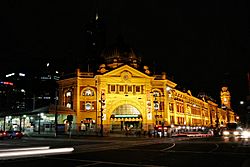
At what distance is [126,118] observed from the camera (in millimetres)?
81438

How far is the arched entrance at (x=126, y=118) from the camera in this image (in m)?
80.6

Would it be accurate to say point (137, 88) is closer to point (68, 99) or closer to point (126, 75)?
point (126, 75)

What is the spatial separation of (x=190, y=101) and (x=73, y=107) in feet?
172

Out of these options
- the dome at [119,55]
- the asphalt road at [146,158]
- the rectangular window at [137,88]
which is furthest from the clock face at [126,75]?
the asphalt road at [146,158]

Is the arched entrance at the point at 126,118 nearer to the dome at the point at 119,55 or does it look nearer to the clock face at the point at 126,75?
the clock face at the point at 126,75

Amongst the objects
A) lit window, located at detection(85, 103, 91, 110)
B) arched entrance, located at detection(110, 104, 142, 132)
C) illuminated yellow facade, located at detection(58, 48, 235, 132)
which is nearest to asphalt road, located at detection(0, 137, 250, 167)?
illuminated yellow facade, located at detection(58, 48, 235, 132)

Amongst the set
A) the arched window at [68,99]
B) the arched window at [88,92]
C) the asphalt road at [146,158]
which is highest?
the arched window at [88,92]

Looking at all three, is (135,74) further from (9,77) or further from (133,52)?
(9,77)

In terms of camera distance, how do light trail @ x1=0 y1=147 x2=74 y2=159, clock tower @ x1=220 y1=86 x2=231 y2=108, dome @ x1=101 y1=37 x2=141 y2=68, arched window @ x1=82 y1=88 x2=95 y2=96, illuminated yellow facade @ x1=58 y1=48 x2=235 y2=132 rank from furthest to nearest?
1. clock tower @ x1=220 y1=86 x2=231 y2=108
2. dome @ x1=101 y1=37 x2=141 y2=68
3. arched window @ x1=82 y1=88 x2=95 y2=96
4. illuminated yellow facade @ x1=58 y1=48 x2=235 y2=132
5. light trail @ x1=0 y1=147 x2=74 y2=159

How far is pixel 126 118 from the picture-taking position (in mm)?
81438

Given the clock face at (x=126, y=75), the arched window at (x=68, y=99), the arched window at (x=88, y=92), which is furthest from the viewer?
the arched window at (x=68, y=99)

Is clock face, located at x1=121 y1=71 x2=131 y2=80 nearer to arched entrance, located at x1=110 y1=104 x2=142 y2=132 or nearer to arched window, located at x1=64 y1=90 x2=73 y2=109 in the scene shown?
arched entrance, located at x1=110 y1=104 x2=142 y2=132

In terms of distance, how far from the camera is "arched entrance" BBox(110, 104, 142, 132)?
264 feet

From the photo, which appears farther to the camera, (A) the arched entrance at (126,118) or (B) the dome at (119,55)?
(B) the dome at (119,55)
